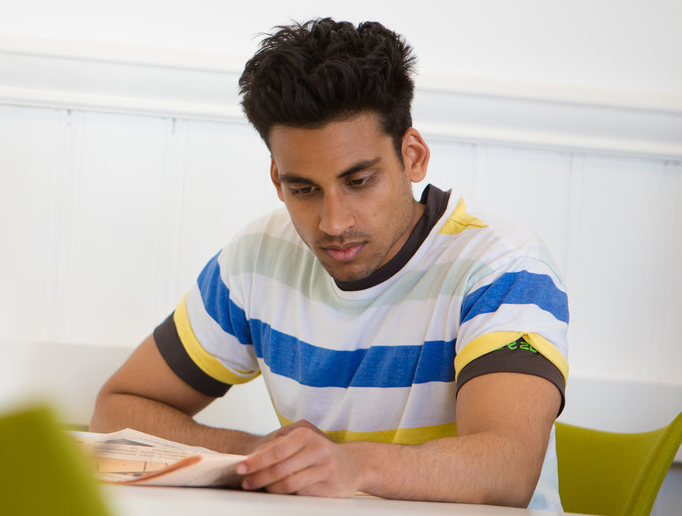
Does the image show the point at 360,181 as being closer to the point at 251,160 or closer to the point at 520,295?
the point at 520,295

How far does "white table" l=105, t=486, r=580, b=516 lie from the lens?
0.54 metres

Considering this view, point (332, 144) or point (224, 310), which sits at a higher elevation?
point (332, 144)

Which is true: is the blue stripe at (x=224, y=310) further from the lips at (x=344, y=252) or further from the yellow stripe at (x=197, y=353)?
the lips at (x=344, y=252)

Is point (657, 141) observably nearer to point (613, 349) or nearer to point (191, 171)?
point (613, 349)

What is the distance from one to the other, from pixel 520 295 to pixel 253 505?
0.57 m

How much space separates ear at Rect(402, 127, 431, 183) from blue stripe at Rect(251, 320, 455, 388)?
295mm

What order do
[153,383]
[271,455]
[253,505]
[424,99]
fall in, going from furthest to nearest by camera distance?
1. [424,99]
2. [153,383]
3. [271,455]
4. [253,505]

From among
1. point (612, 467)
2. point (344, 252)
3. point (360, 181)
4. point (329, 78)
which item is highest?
point (329, 78)

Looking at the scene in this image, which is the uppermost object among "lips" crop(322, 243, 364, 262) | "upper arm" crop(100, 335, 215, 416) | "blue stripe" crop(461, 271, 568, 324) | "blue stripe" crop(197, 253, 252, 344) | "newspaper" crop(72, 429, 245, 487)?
"lips" crop(322, 243, 364, 262)

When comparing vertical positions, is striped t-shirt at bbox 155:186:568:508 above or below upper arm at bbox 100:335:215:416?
above

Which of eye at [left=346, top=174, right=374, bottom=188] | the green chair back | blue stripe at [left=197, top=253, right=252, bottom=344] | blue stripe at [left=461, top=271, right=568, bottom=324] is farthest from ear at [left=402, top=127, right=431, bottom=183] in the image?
the green chair back

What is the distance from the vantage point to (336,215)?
3.74 ft

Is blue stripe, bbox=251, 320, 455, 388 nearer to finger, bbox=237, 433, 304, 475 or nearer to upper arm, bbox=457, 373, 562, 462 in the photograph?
upper arm, bbox=457, 373, 562, 462

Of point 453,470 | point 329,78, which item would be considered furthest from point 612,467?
point 329,78
